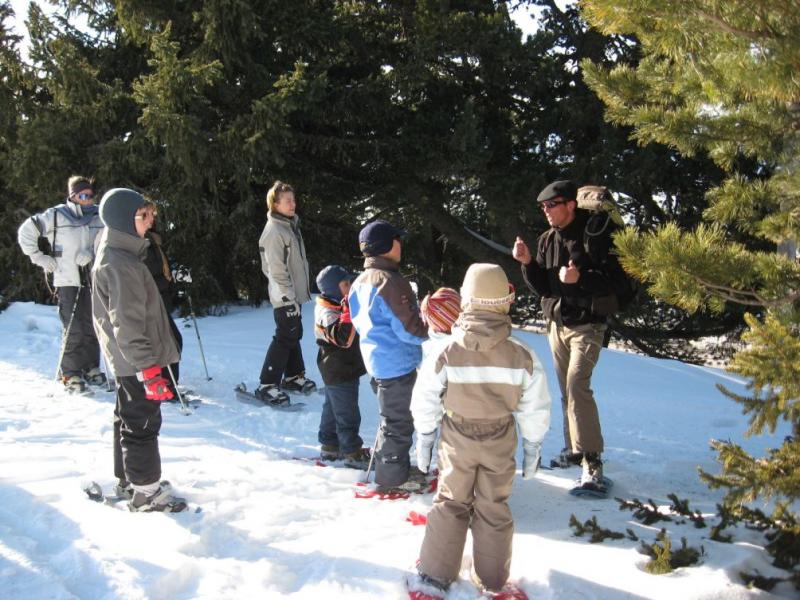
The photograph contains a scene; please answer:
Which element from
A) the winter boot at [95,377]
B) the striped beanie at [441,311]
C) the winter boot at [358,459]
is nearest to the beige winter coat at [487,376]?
the striped beanie at [441,311]

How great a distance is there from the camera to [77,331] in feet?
23.0

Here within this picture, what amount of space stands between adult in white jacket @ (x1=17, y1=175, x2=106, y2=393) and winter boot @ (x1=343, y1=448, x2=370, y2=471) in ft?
11.6

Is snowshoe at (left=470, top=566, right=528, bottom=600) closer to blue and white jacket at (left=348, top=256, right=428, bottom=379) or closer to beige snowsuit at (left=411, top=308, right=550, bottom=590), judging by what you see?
beige snowsuit at (left=411, top=308, right=550, bottom=590)

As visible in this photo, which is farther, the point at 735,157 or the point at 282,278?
the point at 282,278

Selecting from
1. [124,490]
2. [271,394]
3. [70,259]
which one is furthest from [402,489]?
[70,259]

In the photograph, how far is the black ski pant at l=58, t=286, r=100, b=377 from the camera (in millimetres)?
6961

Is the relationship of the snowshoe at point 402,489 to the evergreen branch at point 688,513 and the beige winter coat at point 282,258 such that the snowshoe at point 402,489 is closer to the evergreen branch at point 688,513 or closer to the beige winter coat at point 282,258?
the evergreen branch at point 688,513

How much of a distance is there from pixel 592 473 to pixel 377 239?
2267mm

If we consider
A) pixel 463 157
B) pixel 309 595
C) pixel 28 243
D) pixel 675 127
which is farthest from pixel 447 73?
pixel 309 595

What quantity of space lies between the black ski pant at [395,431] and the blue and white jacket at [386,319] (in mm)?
87

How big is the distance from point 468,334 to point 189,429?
384cm

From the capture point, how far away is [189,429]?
19.8 feet

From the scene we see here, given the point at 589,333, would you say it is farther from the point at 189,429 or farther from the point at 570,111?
the point at 570,111

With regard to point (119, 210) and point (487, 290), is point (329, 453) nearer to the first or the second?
point (119, 210)
